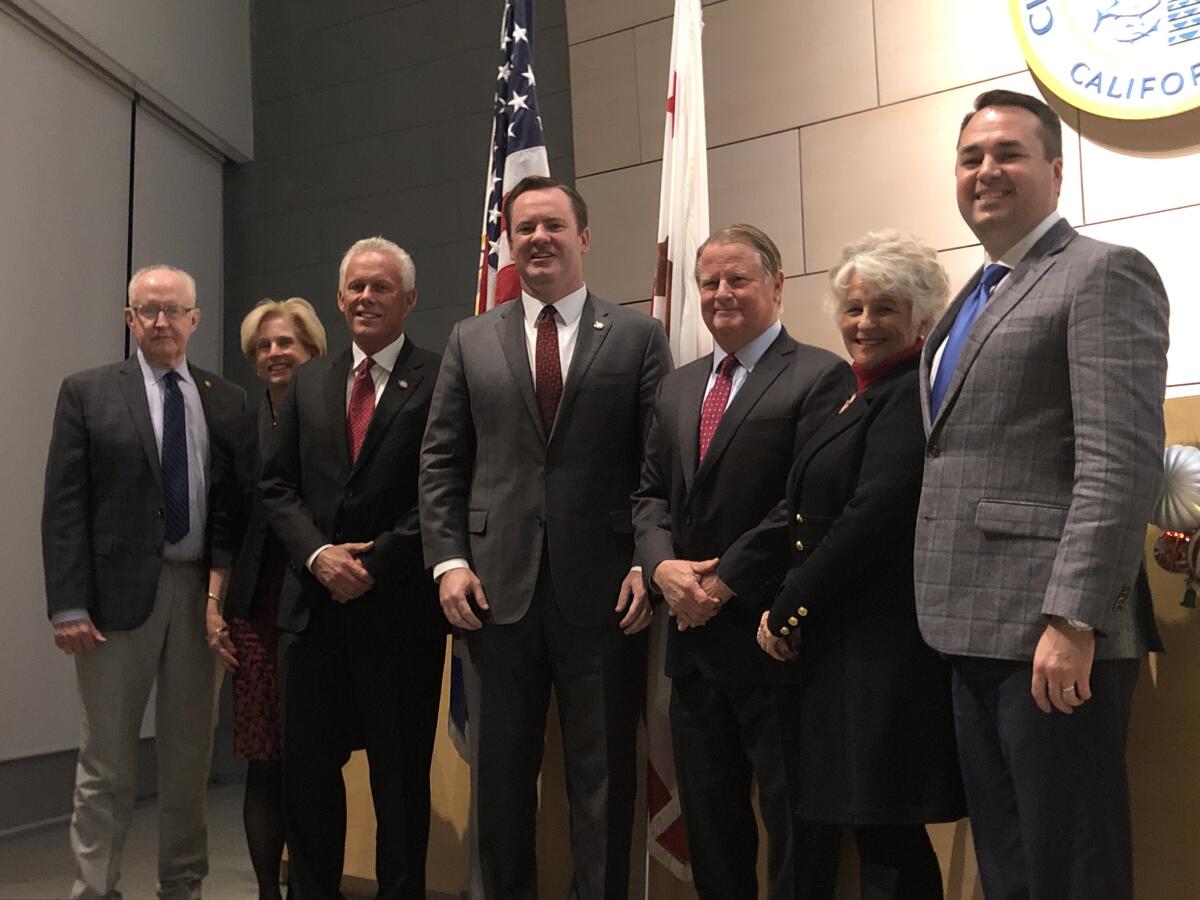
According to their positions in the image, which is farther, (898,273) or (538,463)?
(538,463)

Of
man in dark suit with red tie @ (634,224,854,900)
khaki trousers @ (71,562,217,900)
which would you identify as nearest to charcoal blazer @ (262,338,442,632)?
khaki trousers @ (71,562,217,900)

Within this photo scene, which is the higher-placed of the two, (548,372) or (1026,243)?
(1026,243)

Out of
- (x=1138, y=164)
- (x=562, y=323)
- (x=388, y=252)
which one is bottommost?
(x=562, y=323)

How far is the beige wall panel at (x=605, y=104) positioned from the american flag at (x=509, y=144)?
0.93 metres

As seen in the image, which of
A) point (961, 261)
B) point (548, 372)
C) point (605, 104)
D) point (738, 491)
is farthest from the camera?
point (605, 104)

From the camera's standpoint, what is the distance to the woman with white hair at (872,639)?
1.93 meters

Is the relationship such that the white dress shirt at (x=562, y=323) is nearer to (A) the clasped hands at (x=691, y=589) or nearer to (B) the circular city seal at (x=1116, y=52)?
(A) the clasped hands at (x=691, y=589)

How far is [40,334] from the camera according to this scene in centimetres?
458

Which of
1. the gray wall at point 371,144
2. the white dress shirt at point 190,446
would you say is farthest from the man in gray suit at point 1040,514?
the gray wall at point 371,144

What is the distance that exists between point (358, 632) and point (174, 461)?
Answer: 0.81 meters

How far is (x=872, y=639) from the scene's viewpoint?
1981 mm

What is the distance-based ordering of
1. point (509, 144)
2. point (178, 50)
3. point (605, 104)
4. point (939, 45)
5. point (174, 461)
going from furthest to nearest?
point (178, 50) → point (605, 104) → point (939, 45) → point (509, 144) → point (174, 461)

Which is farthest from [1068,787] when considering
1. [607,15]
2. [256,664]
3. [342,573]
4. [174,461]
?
[607,15]

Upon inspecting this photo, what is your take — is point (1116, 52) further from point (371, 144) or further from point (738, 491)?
point (371, 144)
